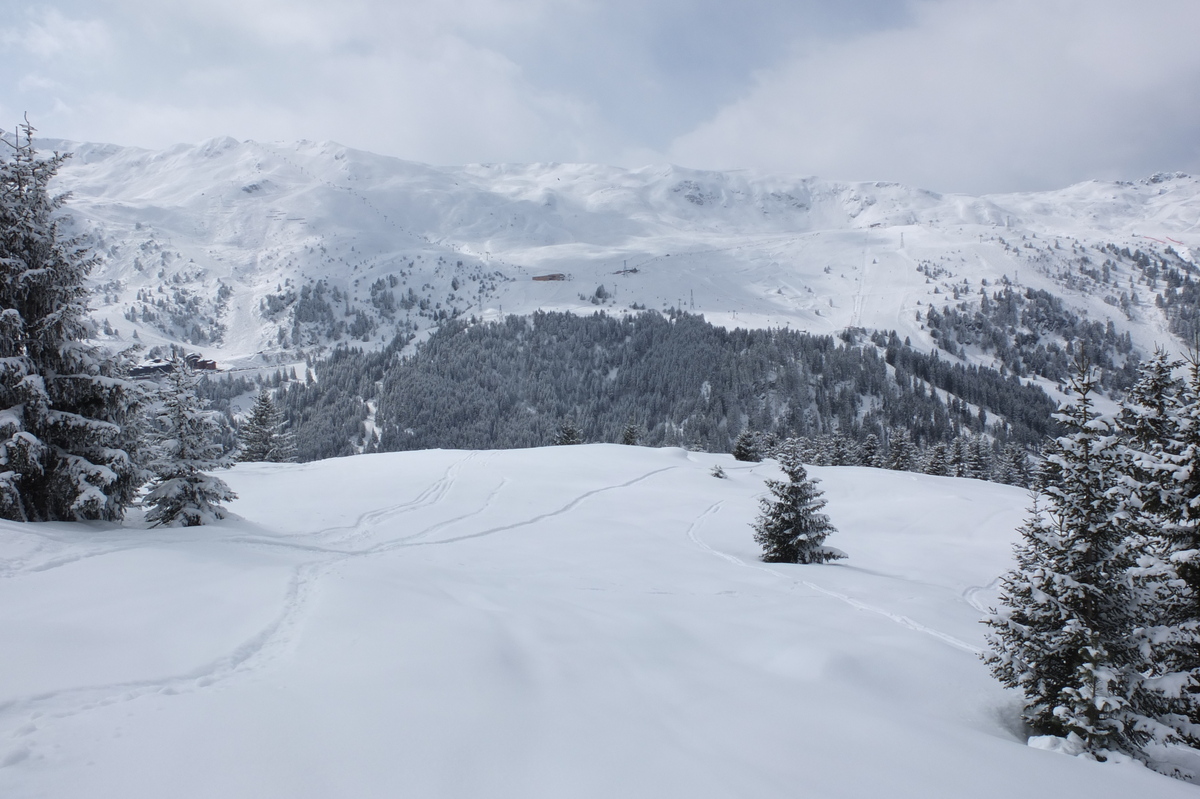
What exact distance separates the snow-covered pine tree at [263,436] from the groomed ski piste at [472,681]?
3750cm

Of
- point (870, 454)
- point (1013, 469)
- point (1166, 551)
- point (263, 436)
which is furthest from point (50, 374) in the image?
point (1013, 469)

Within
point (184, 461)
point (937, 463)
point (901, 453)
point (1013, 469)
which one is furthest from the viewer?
point (1013, 469)

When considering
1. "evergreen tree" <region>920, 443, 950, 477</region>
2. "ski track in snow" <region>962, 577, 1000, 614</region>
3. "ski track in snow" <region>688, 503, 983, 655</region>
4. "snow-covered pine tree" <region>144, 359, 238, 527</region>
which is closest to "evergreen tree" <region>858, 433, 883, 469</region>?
"evergreen tree" <region>920, 443, 950, 477</region>

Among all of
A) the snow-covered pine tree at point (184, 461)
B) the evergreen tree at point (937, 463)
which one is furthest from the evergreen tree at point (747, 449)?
the snow-covered pine tree at point (184, 461)

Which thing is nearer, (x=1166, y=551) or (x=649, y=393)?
(x=1166, y=551)

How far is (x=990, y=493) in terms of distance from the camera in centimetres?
3578

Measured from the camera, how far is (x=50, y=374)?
44.4 feet

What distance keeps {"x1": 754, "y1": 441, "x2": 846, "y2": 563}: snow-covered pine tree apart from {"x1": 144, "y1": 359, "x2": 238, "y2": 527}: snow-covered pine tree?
18.6 metres

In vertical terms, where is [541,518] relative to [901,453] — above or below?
below

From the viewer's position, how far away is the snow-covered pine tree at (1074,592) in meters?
8.33

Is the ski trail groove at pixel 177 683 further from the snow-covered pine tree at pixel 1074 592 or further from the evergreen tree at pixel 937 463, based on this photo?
the evergreen tree at pixel 937 463

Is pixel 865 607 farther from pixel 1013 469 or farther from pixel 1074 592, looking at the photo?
pixel 1013 469

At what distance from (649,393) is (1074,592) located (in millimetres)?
153152

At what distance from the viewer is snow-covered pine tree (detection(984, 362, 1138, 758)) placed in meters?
8.33
